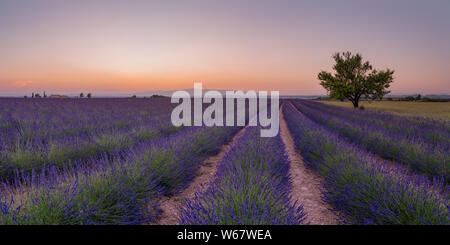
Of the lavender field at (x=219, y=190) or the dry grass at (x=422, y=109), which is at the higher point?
the dry grass at (x=422, y=109)

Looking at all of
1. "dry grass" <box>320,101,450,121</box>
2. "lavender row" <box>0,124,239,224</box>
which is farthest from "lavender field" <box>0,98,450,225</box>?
"dry grass" <box>320,101,450,121</box>

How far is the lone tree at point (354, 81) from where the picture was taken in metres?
27.3

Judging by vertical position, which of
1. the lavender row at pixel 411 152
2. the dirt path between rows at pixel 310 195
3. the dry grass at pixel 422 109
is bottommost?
the dirt path between rows at pixel 310 195

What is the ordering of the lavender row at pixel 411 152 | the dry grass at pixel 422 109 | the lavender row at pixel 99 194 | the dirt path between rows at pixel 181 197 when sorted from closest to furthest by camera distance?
the lavender row at pixel 99 194
the dirt path between rows at pixel 181 197
the lavender row at pixel 411 152
the dry grass at pixel 422 109

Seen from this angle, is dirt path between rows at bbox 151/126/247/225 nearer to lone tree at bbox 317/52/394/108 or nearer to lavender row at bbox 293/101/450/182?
lavender row at bbox 293/101/450/182

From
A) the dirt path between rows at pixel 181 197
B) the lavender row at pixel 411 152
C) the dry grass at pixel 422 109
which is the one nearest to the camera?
the dirt path between rows at pixel 181 197

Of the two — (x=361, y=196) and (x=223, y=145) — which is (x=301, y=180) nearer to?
(x=361, y=196)

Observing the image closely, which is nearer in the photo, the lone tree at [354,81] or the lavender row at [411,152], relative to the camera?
the lavender row at [411,152]

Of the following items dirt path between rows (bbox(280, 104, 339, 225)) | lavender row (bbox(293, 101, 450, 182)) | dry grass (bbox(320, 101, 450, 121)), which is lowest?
dirt path between rows (bbox(280, 104, 339, 225))

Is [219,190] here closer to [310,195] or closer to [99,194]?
[99,194]

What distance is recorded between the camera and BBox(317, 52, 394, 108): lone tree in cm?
2731

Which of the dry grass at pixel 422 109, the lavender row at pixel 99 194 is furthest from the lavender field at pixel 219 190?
the dry grass at pixel 422 109

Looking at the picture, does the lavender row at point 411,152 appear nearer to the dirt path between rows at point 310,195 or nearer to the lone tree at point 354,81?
Result: the dirt path between rows at point 310,195

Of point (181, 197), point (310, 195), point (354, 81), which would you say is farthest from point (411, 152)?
point (354, 81)
